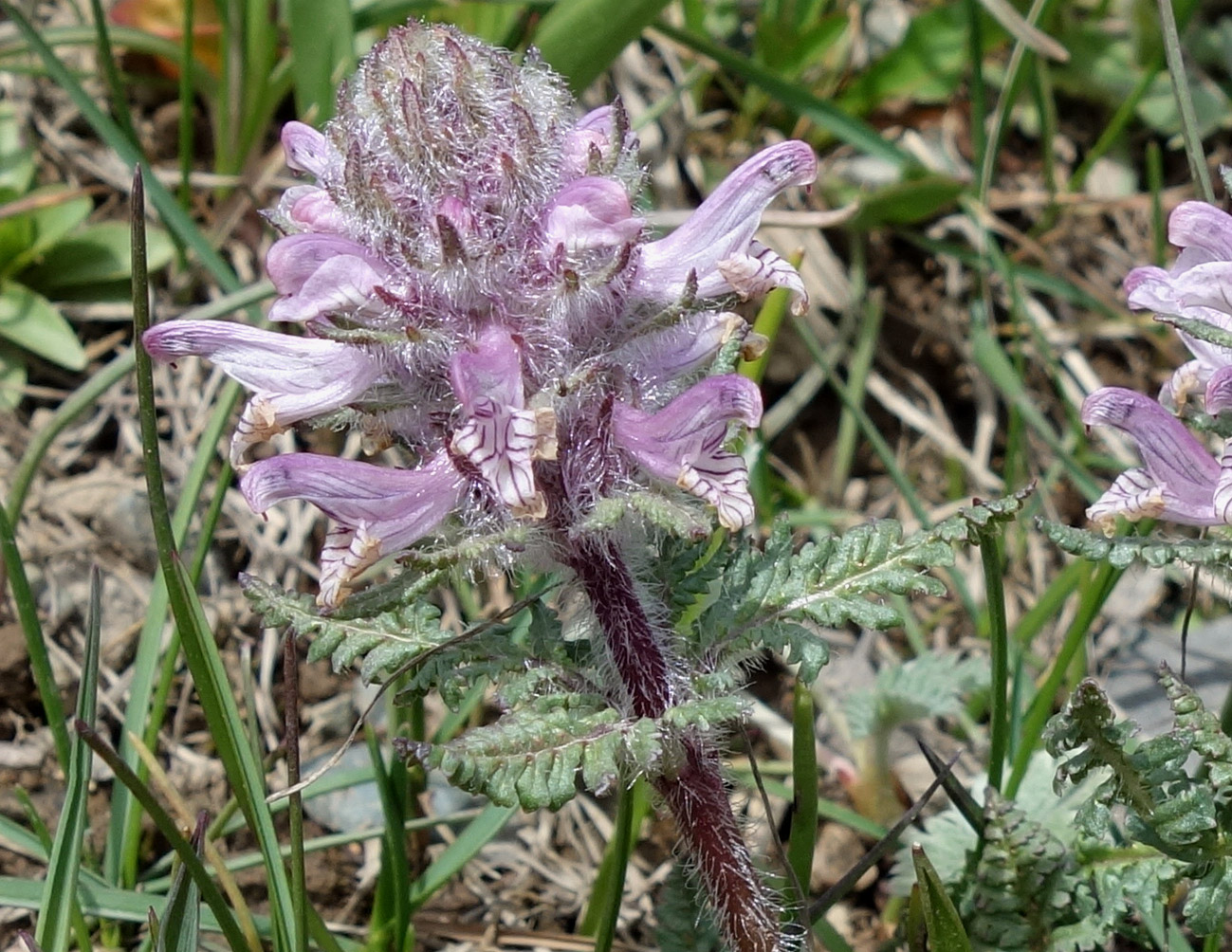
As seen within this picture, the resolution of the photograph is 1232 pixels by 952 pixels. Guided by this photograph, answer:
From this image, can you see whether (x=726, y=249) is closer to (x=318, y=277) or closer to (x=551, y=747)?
(x=318, y=277)

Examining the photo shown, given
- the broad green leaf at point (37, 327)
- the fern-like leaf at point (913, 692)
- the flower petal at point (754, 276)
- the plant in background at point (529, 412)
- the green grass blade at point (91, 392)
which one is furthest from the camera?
the broad green leaf at point (37, 327)

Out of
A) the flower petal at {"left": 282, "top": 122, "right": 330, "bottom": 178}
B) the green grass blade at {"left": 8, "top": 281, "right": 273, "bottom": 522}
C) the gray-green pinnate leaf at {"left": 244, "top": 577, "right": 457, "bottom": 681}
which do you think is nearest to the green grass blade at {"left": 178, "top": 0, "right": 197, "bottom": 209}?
the green grass blade at {"left": 8, "top": 281, "right": 273, "bottom": 522}

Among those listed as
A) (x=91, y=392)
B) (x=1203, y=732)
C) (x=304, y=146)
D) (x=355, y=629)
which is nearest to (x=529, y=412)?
(x=355, y=629)

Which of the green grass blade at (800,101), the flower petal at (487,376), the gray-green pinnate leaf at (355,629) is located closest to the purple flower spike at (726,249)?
the flower petal at (487,376)

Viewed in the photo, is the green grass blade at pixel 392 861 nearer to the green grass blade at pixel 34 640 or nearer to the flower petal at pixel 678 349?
the green grass blade at pixel 34 640

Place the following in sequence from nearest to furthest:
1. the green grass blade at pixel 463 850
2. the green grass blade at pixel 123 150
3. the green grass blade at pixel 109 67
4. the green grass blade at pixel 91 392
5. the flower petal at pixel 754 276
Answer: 1. the flower petal at pixel 754 276
2. the green grass blade at pixel 463 850
3. the green grass blade at pixel 91 392
4. the green grass blade at pixel 123 150
5. the green grass blade at pixel 109 67

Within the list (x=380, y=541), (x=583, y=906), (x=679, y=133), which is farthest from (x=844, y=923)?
(x=679, y=133)
